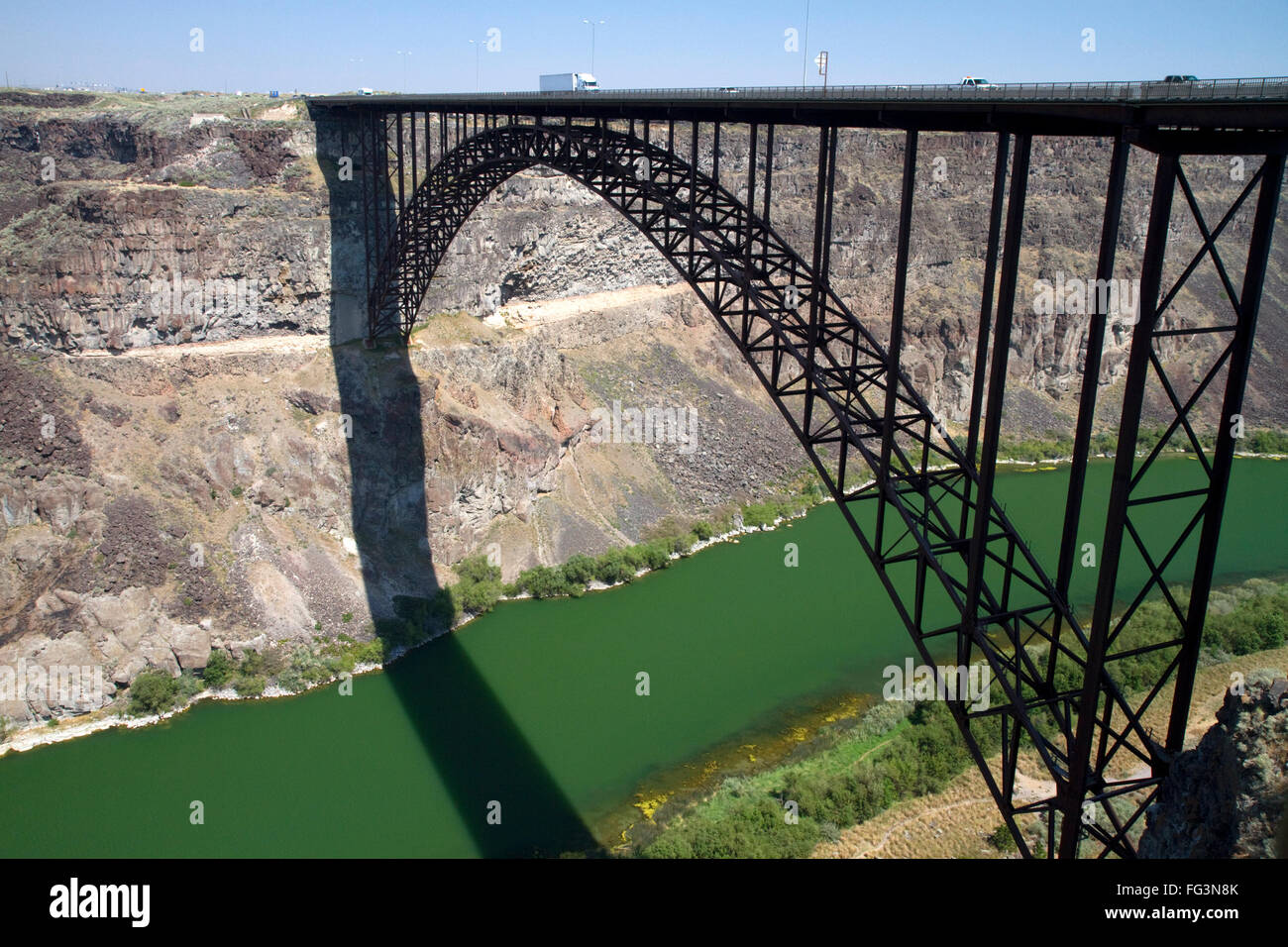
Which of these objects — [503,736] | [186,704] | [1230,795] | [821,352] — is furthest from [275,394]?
[1230,795]

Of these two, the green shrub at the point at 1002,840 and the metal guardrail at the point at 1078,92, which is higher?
the metal guardrail at the point at 1078,92

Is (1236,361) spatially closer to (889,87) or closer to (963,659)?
(963,659)

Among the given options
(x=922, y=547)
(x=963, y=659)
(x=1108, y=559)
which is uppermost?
(x=1108, y=559)

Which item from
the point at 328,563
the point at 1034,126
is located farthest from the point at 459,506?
the point at 1034,126

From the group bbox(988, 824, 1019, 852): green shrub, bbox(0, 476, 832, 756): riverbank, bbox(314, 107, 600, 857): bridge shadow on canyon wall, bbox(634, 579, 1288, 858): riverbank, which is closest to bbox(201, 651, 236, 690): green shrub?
bbox(0, 476, 832, 756): riverbank

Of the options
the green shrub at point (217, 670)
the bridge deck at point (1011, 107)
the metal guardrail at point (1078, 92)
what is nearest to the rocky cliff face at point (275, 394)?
the green shrub at point (217, 670)

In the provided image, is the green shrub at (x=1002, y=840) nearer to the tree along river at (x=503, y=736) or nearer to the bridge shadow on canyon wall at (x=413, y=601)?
the tree along river at (x=503, y=736)

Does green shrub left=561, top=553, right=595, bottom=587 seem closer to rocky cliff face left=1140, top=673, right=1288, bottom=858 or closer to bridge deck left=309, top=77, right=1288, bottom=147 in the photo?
bridge deck left=309, top=77, right=1288, bottom=147
